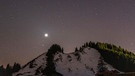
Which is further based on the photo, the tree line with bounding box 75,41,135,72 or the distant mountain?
the tree line with bounding box 75,41,135,72

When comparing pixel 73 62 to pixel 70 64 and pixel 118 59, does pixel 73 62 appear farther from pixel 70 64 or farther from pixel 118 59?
pixel 118 59

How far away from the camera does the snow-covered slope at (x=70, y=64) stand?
153650 mm

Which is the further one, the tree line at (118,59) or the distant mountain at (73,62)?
the tree line at (118,59)

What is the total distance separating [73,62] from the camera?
167375 mm

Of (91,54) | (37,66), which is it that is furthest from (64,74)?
(91,54)

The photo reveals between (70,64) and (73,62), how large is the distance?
354 cm

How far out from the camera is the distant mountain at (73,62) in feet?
504

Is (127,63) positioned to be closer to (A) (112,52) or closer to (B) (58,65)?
(A) (112,52)

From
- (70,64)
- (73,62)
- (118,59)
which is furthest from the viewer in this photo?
(118,59)

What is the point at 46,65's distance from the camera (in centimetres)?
15975

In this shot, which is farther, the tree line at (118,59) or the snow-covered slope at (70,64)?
the tree line at (118,59)

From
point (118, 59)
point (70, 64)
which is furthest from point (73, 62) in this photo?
point (118, 59)

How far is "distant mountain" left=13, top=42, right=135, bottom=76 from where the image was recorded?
154 metres

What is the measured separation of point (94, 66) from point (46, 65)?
32125mm
